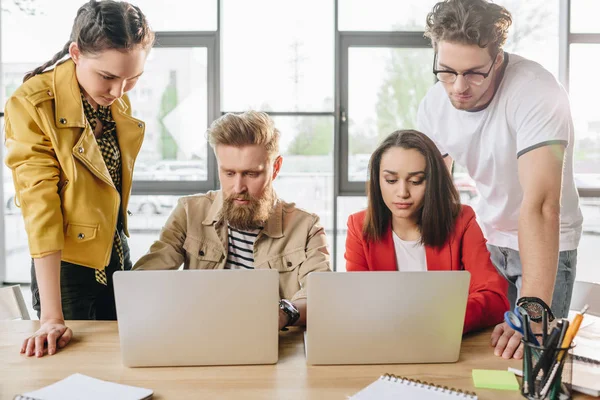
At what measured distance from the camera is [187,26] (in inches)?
156

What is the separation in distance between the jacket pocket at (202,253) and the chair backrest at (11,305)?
505 mm

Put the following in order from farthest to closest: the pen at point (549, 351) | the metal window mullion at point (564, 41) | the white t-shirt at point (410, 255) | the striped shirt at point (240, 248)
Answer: the metal window mullion at point (564, 41), the striped shirt at point (240, 248), the white t-shirt at point (410, 255), the pen at point (549, 351)

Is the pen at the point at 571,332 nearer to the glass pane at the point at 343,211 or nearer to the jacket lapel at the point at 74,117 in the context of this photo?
the jacket lapel at the point at 74,117

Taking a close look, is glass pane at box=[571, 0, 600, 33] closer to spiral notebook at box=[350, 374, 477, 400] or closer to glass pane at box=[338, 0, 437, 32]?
glass pane at box=[338, 0, 437, 32]

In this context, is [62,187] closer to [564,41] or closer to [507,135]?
[507,135]

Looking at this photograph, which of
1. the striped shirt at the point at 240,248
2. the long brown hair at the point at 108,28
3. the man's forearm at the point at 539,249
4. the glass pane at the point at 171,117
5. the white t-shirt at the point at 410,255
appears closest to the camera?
the man's forearm at the point at 539,249

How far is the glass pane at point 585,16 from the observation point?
3908mm

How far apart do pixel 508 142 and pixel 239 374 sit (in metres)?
1.05

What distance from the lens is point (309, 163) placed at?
13.2 ft

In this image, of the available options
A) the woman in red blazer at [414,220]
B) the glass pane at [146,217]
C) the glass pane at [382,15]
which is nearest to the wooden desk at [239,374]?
the woman in red blazer at [414,220]

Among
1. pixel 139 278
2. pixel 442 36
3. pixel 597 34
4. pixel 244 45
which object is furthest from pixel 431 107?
pixel 597 34

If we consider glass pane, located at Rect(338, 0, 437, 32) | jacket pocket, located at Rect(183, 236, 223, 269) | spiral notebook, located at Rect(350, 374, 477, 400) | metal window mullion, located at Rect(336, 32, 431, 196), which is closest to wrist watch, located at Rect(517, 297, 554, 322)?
spiral notebook, located at Rect(350, 374, 477, 400)

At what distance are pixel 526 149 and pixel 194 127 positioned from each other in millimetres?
2883

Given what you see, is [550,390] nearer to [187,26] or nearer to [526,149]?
[526,149]
